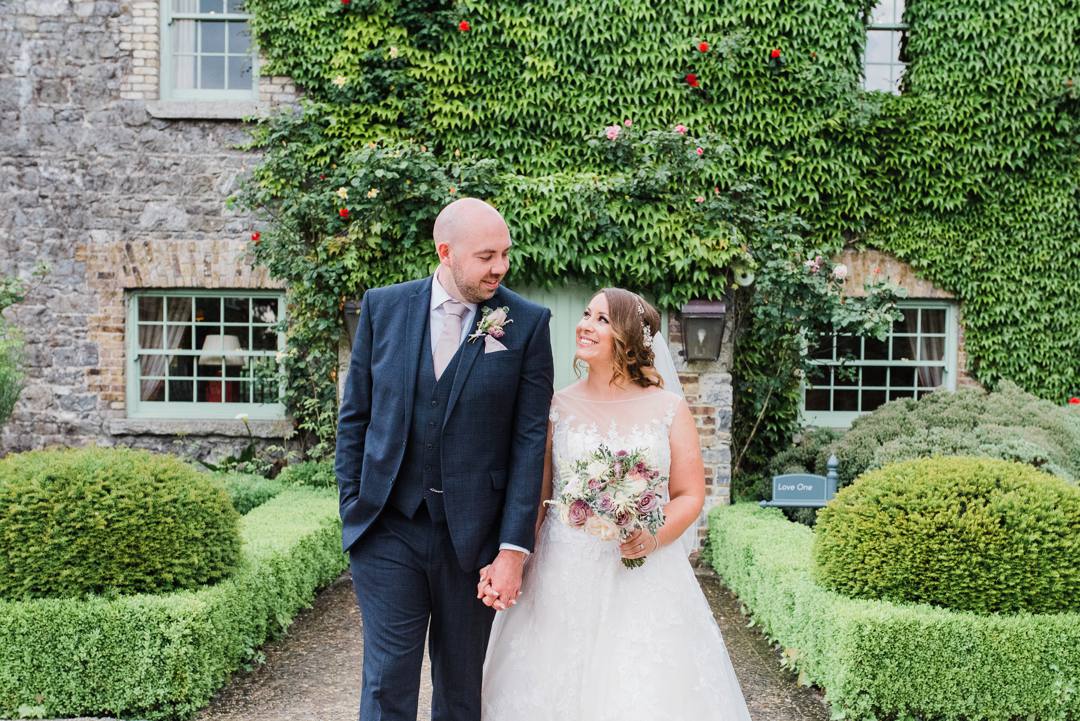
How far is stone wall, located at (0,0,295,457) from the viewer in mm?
8977

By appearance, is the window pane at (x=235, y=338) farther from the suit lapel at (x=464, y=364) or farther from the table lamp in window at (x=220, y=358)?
the suit lapel at (x=464, y=364)

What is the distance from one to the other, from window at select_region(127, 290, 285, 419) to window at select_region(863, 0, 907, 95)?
6.34 m

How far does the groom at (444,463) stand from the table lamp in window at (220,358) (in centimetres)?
657

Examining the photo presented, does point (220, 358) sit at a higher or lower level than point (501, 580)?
higher

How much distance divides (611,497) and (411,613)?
2.54 ft

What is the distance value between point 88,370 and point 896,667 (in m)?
7.77

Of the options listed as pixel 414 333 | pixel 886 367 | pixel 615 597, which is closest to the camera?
pixel 414 333

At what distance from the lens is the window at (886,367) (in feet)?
30.9

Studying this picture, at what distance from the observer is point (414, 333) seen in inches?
124

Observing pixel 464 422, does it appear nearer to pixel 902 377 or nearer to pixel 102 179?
pixel 102 179

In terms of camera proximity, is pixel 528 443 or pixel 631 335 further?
pixel 631 335

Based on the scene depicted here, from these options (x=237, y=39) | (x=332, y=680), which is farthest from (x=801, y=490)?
(x=237, y=39)

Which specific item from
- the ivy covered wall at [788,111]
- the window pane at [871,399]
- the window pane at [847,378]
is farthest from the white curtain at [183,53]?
the window pane at [871,399]

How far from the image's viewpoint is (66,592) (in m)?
4.38
